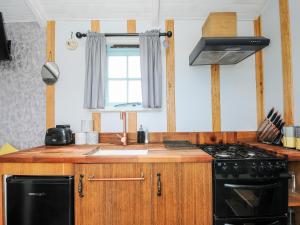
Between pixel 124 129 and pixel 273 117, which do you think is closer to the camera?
pixel 273 117

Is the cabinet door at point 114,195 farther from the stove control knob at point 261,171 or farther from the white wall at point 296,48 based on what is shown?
the white wall at point 296,48

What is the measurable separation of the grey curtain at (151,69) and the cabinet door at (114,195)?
872 millimetres

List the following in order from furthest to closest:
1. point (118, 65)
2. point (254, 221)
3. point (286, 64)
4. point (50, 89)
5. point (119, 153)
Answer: point (118, 65) → point (50, 89) → point (286, 64) → point (119, 153) → point (254, 221)

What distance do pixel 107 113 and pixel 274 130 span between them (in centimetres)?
174

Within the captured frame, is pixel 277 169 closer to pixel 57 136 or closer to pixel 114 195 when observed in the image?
pixel 114 195

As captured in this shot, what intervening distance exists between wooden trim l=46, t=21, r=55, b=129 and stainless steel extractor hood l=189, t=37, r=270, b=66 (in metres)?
1.57

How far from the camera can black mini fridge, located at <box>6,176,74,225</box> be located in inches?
58.2

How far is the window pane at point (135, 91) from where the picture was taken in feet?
7.86

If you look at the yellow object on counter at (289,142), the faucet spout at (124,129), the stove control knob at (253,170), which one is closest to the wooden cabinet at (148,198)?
the stove control knob at (253,170)

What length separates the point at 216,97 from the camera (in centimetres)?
231

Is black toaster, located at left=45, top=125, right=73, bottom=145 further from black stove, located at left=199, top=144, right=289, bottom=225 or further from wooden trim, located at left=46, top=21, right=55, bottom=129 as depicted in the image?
black stove, located at left=199, top=144, right=289, bottom=225

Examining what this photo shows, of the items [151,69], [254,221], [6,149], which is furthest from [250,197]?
[6,149]

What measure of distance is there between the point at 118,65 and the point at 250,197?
6.09 feet

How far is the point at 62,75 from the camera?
2305 mm
